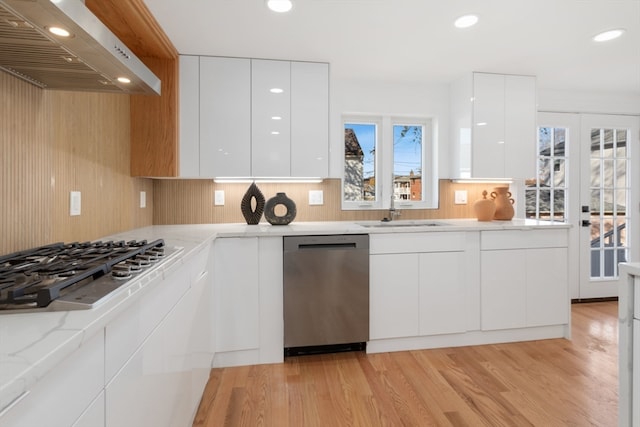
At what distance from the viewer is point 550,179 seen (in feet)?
11.2

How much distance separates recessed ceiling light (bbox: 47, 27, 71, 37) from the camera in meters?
0.88

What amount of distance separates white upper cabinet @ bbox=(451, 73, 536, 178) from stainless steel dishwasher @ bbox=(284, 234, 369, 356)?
4.26ft

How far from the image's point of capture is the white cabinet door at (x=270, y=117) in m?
2.50

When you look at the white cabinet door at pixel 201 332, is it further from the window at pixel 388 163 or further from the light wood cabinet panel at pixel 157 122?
the window at pixel 388 163

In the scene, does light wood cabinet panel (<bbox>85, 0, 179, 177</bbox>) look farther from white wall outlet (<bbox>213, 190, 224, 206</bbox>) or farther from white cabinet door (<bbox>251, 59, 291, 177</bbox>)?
white cabinet door (<bbox>251, 59, 291, 177</bbox>)

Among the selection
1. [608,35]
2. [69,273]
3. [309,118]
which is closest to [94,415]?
[69,273]

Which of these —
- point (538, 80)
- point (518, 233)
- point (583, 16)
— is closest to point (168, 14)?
point (583, 16)

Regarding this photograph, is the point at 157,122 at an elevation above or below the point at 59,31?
above

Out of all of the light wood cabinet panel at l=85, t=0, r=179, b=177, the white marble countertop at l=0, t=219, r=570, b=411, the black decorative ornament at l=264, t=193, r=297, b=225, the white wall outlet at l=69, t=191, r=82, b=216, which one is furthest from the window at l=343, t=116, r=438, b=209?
the white marble countertop at l=0, t=219, r=570, b=411

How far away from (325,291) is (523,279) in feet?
5.21

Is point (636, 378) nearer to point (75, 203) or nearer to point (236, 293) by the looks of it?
point (236, 293)

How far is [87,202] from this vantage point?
1727 millimetres

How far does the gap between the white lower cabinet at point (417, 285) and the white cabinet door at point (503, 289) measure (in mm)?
181

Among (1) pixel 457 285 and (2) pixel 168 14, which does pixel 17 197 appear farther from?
(1) pixel 457 285
